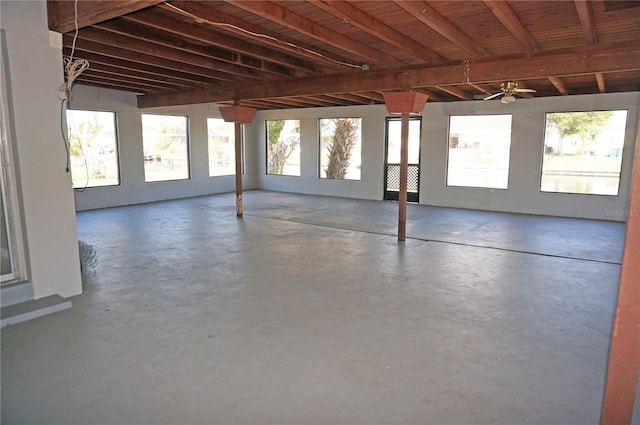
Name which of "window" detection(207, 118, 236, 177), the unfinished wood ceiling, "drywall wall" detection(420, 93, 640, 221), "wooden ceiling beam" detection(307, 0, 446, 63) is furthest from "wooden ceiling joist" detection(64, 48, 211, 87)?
"drywall wall" detection(420, 93, 640, 221)

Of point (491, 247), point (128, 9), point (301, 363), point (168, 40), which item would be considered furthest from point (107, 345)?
point (491, 247)

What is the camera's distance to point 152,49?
16.8ft

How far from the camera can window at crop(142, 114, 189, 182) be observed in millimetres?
9953

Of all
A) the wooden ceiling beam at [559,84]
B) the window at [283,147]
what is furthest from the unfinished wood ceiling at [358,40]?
the window at [283,147]

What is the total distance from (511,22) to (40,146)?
426 centimetres

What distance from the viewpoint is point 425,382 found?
243 cm

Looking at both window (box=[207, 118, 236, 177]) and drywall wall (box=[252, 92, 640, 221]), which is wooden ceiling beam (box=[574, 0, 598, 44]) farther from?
window (box=[207, 118, 236, 177])

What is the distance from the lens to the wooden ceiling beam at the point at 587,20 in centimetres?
325

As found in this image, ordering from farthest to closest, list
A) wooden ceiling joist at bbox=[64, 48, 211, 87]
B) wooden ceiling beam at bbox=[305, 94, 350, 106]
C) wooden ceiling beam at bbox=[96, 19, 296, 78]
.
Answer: wooden ceiling beam at bbox=[305, 94, 350, 106] → wooden ceiling joist at bbox=[64, 48, 211, 87] → wooden ceiling beam at bbox=[96, 19, 296, 78]

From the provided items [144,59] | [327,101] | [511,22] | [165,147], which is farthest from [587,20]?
[165,147]

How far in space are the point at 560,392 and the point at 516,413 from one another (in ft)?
1.29

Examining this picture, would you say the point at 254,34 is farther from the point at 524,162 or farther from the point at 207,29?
the point at 524,162

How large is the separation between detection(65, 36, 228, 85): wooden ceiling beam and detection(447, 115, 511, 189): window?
564cm

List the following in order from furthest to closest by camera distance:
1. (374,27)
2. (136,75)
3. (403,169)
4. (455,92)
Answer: (455,92) → (136,75) → (403,169) → (374,27)
